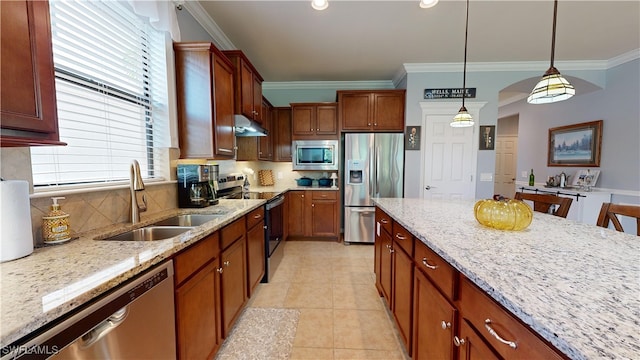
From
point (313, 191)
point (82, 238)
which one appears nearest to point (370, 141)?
point (313, 191)

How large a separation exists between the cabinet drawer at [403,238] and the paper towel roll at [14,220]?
5.60 ft

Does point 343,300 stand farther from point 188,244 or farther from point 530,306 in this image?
point 530,306

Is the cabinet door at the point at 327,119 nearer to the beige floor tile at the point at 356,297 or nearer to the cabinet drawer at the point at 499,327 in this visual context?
the beige floor tile at the point at 356,297

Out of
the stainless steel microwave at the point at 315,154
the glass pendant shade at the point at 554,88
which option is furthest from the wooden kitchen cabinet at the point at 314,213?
the glass pendant shade at the point at 554,88

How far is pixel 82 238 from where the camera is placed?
1.14 meters

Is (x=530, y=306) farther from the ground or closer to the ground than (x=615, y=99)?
closer to the ground

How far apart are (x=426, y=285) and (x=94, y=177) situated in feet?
6.36

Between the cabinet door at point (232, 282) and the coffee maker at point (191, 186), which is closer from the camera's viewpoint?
the cabinet door at point (232, 282)

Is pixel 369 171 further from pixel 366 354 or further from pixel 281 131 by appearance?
pixel 366 354

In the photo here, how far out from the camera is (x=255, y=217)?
220cm

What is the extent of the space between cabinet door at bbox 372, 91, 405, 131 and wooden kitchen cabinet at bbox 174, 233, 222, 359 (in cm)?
308

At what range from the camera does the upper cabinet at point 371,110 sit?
3.70 metres

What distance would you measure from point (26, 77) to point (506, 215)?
80.4 inches

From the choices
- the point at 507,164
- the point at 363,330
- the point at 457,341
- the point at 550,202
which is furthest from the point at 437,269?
the point at 507,164
